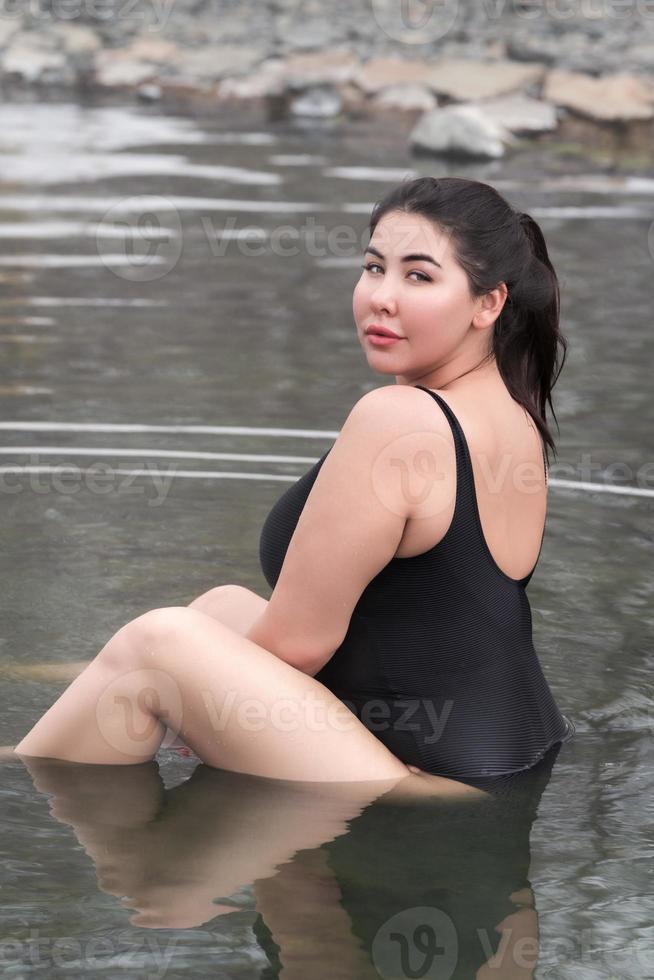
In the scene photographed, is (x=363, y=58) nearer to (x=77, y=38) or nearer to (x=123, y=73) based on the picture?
(x=123, y=73)

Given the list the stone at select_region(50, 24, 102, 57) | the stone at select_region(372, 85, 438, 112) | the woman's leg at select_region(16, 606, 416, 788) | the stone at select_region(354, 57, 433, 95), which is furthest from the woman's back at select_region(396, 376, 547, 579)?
the stone at select_region(50, 24, 102, 57)

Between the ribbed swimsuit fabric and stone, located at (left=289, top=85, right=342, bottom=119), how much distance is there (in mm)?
15544

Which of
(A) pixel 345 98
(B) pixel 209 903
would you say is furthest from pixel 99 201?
(B) pixel 209 903

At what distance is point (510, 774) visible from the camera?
3.22 meters

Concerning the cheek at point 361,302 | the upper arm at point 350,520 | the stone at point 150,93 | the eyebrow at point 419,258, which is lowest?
the stone at point 150,93

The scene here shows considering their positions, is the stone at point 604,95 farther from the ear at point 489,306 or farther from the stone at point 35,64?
the ear at point 489,306

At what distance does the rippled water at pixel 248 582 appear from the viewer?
8.80 ft

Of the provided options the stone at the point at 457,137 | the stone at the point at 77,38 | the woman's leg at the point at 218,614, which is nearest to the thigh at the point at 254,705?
the woman's leg at the point at 218,614

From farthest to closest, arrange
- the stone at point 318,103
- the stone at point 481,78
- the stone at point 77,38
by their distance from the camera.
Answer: the stone at point 77,38
the stone at point 318,103
the stone at point 481,78

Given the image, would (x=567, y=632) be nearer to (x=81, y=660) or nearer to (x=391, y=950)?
(x=81, y=660)

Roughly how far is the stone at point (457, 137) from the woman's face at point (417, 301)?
39.6ft

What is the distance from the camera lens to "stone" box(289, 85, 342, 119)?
1825cm

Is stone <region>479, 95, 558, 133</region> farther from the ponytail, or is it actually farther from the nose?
the nose

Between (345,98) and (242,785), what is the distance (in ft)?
54.9
